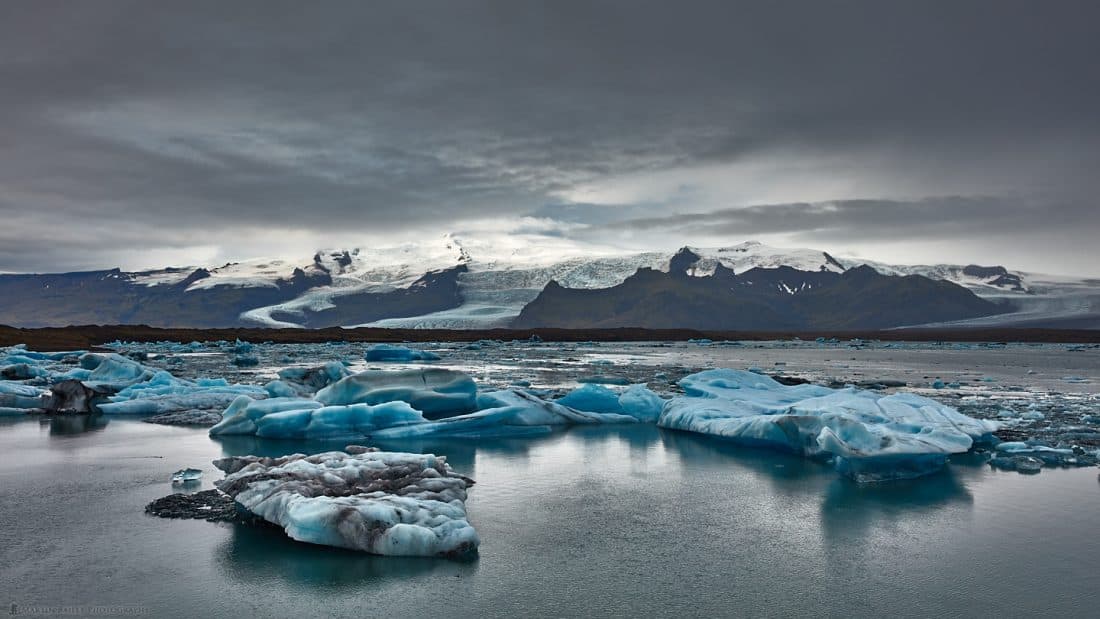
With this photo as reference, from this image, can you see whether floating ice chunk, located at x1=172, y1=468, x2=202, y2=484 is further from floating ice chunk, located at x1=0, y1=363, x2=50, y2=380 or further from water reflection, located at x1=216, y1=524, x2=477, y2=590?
floating ice chunk, located at x1=0, y1=363, x2=50, y2=380

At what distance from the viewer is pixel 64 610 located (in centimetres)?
549

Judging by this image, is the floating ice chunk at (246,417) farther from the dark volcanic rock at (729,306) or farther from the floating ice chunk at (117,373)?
the dark volcanic rock at (729,306)

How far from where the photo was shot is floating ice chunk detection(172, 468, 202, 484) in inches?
379

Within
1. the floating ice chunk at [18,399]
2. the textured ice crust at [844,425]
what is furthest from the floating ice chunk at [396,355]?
the textured ice crust at [844,425]

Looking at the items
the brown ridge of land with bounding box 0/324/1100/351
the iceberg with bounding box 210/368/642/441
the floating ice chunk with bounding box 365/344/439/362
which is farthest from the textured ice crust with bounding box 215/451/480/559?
the brown ridge of land with bounding box 0/324/1100/351

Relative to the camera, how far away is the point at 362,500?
24.4 feet

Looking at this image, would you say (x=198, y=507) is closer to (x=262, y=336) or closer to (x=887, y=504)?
(x=887, y=504)

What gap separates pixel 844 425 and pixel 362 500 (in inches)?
290

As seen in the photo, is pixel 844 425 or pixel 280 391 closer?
pixel 844 425

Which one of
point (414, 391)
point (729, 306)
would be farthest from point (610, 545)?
point (729, 306)

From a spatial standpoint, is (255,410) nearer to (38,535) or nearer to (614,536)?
(38,535)

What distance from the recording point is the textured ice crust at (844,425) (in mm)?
10680

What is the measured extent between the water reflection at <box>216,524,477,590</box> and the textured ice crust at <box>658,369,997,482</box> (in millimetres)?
6647

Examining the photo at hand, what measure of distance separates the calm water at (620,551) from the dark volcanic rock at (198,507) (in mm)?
242
